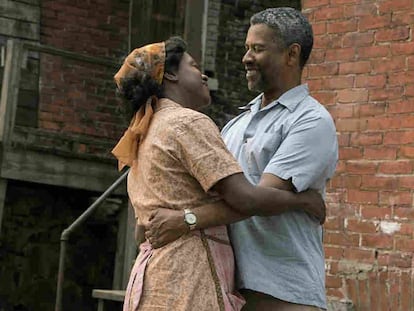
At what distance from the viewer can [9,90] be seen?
8.69 metres

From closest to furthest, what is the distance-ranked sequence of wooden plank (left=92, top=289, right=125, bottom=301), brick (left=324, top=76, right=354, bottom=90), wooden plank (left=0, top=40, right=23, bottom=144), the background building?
brick (left=324, top=76, right=354, bottom=90) < wooden plank (left=92, top=289, right=125, bottom=301) < wooden plank (left=0, top=40, right=23, bottom=144) < the background building

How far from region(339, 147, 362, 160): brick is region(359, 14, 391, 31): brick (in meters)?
0.63

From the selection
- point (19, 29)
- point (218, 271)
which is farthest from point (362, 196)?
point (19, 29)

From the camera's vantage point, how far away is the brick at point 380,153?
Result: 16.4 feet

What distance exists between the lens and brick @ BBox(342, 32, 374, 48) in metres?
5.19

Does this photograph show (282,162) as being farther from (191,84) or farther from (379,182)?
(379,182)

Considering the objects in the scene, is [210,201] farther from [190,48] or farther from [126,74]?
[190,48]

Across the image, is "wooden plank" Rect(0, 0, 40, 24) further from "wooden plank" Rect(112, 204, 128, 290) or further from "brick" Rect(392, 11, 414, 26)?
"brick" Rect(392, 11, 414, 26)

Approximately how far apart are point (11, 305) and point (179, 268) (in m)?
6.65

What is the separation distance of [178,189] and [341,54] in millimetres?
2519

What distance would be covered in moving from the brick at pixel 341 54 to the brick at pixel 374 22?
0.13m

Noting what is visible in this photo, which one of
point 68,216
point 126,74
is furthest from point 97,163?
point 126,74

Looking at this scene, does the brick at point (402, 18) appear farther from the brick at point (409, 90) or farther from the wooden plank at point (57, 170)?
the wooden plank at point (57, 170)

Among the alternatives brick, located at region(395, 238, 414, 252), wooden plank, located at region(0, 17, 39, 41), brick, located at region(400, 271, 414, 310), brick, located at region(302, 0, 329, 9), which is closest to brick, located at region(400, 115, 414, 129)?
brick, located at region(395, 238, 414, 252)
